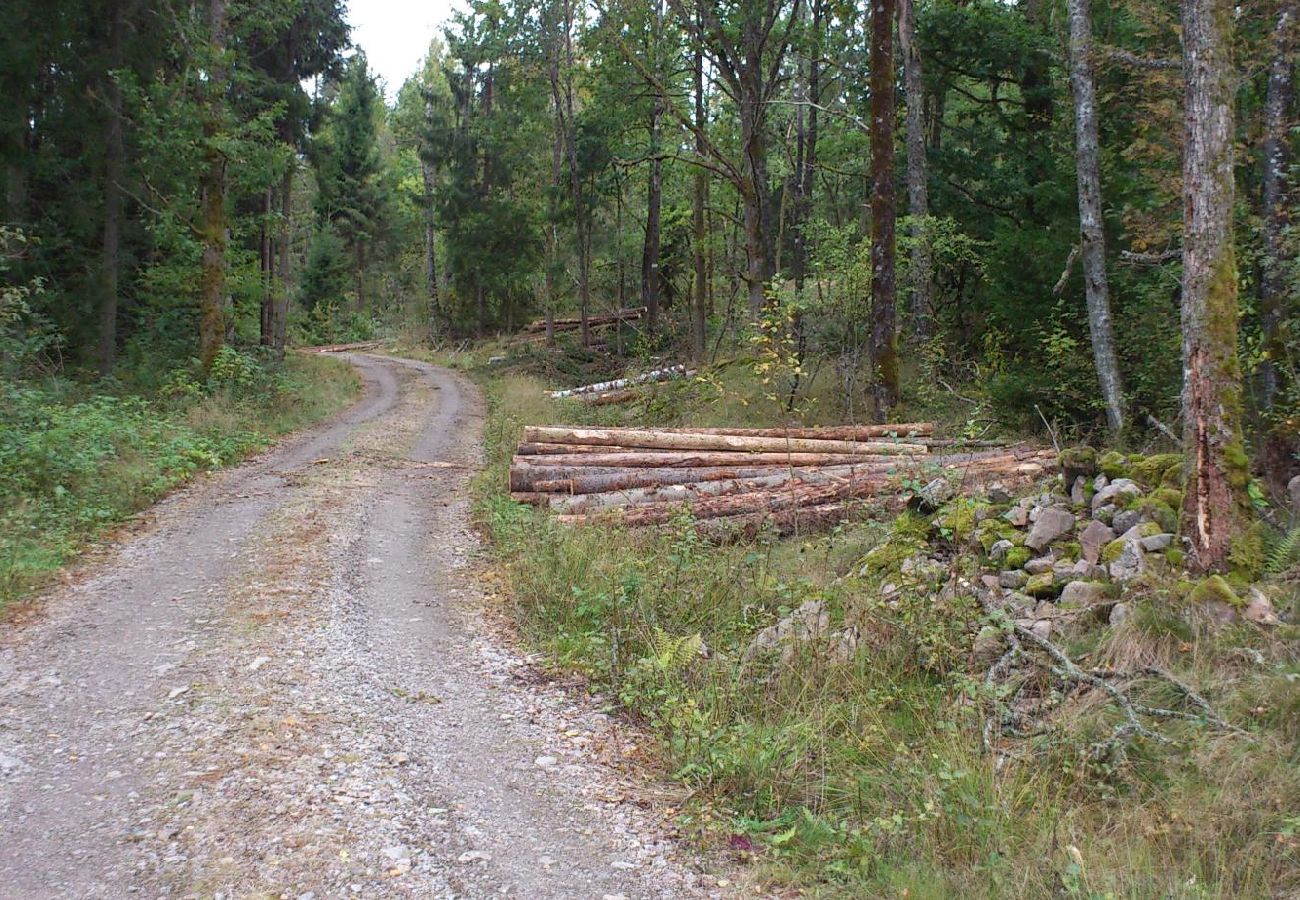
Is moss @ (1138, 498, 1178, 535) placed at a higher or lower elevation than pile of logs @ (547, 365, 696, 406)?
lower

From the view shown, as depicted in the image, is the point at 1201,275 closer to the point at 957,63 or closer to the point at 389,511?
the point at 389,511

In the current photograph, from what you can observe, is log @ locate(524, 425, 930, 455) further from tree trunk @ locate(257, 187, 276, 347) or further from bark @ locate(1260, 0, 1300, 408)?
tree trunk @ locate(257, 187, 276, 347)

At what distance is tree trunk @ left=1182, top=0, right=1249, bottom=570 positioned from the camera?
18.9 ft

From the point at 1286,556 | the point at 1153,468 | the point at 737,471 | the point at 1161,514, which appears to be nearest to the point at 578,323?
the point at 737,471

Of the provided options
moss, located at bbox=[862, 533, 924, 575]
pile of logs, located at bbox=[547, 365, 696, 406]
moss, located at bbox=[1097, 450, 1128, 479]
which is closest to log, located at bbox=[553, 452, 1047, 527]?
moss, located at bbox=[862, 533, 924, 575]

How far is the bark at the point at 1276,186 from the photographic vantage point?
933 centimetres

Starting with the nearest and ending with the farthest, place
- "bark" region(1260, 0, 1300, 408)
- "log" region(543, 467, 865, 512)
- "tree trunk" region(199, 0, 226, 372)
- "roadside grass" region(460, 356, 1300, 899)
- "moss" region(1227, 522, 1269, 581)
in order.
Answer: "roadside grass" region(460, 356, 1300, 899)
"moss" region(1227, 522, 1269, 581)
"bark" region(1260, 0, 1300, 408)
"log" region(543, 467, 865, 512)
"tree trunk" region(199, 0, 226, 372)

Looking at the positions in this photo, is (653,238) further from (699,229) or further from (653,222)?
(699,229)

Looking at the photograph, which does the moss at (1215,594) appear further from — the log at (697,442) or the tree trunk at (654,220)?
the tree trunk at (654,220)

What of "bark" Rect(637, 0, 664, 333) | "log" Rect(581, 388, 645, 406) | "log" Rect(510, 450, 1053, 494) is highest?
"bark" Rect(637, 0, 664, 333)

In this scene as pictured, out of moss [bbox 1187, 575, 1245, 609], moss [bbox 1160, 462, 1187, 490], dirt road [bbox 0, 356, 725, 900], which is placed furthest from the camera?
moss [bbox 1160, 462, 1187, 490]

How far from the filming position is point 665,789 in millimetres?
4402

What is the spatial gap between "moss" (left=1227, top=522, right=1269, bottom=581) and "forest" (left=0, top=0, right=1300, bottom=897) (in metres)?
0.02

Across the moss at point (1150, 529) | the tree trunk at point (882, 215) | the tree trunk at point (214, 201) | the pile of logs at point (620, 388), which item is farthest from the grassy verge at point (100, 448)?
the tree trunk at point (882, 215)
